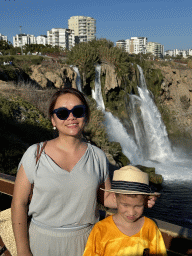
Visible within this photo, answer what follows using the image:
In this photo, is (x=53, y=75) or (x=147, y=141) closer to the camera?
(x=53, y=75)

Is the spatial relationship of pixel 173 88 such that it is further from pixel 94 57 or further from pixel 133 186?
→ pixel 133 186

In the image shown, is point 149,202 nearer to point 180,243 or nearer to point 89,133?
point 180,243

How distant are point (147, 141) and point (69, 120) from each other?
57.4 feet

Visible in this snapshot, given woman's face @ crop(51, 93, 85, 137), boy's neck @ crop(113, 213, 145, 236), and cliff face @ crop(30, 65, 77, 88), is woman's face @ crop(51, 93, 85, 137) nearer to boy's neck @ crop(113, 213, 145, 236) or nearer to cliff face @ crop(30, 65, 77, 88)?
boy's neck @ crop(113, 213, 145, 236)

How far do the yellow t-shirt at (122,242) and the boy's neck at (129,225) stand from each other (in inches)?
0.8

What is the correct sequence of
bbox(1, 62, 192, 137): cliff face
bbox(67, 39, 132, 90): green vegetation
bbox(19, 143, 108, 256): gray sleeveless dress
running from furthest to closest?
bbox(1, 62, 192, 137): cliff face
bbox(67, 39, 132, 90): green vegetation
bbox(19, 143, 108, 256): gray sleeveless dress

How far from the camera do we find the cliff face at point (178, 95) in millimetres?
25766

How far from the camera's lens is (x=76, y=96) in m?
1.97

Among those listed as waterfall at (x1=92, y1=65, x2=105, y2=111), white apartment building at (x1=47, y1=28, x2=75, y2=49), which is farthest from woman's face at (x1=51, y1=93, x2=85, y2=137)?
white apartment building at (x1=47, y1=28, x2=75, y2=49)

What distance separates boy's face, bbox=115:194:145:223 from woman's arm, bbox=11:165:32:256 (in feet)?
2.04

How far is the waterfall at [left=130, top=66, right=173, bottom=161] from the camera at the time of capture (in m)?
18.5

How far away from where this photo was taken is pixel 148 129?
19719 mm

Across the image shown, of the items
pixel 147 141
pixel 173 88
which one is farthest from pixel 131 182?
pixel 173 88

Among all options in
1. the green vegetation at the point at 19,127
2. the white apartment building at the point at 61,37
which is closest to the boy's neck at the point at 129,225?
the green vegetation at the point at 19,127
